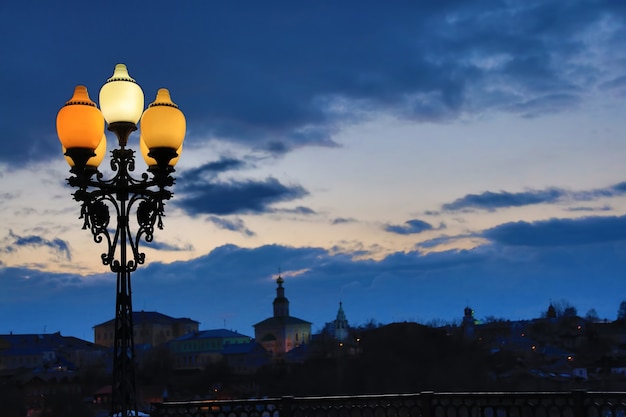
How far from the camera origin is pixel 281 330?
16712 cm

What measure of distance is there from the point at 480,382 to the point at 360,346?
865 inches

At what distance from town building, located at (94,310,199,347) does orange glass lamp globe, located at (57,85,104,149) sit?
15270 centimetres

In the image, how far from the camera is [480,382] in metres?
79.3

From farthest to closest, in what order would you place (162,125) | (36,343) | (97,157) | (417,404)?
(36,343) < (417,404) < (97,157) < (162,125)

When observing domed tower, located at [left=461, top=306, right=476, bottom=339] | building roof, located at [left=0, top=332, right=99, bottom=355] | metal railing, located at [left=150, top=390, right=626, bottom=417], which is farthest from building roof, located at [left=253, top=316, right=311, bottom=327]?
metal railing, located at [left=150, top=390, right=626, bottom=417]

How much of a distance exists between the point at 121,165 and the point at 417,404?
351 cm

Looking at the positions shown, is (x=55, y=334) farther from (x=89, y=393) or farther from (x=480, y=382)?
(x=480, y=382)

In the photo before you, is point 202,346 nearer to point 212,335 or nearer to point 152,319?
point 212,335

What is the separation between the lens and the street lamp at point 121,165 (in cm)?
743

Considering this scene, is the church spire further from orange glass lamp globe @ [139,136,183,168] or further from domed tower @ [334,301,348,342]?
orange glass lamp globe @ [139,136,183,168]

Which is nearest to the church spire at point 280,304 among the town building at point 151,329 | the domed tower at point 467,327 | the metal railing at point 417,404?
the town building at point 151,329

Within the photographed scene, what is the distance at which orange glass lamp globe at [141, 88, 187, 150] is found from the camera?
761cm

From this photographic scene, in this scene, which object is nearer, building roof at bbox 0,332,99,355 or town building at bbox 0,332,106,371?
town building at bbox 0,332,106,371

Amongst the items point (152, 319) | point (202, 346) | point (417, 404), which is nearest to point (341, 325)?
point (202, 346)
